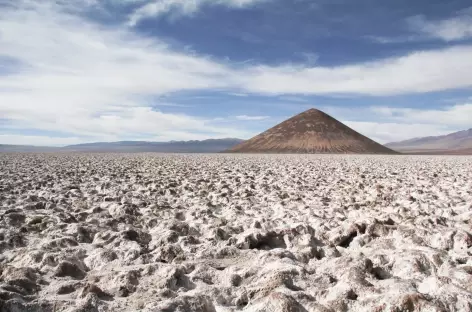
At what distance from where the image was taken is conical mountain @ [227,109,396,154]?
11338 centimetres

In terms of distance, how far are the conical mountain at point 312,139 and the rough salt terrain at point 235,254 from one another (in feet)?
333

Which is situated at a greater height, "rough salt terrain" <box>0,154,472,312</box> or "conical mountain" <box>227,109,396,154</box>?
"conical mountain" <box>227,109,396,154</box>

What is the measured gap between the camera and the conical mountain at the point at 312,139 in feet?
372

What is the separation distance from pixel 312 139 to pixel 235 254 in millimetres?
118044

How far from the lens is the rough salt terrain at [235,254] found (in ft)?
11.9

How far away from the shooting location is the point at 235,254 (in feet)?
17.0

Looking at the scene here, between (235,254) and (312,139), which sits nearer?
(235,254)

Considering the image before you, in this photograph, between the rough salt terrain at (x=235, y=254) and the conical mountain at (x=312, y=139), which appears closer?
the rough salt terrain at (x=235, y=254)

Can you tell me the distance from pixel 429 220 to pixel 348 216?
1.39 m

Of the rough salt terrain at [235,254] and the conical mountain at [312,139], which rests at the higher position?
the conical mountain at [312,139]

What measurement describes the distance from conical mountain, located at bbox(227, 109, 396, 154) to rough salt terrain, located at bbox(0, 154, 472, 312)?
10137 cm

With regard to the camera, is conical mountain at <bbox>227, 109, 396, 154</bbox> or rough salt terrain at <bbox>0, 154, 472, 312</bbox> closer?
rough salt terrain at <bbox>0, 154, 472, 312</bbox>

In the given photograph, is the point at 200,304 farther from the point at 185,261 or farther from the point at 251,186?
the point at 251,186

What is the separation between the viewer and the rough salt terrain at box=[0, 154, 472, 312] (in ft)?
11.9
